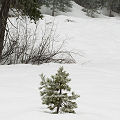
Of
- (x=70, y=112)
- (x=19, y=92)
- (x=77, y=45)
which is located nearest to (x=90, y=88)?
(x=19, y=92)

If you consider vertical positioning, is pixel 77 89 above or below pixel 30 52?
below

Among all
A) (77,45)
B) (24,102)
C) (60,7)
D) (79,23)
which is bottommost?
(24,102)

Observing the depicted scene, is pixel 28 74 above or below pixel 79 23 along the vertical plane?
below

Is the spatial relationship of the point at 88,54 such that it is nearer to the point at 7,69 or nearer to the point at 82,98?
the point at 7,69

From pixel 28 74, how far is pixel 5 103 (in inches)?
113

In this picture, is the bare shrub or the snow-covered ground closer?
the snow-covered ground

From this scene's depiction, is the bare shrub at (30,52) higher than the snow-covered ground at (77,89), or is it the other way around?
the bare shrub at (30,52)

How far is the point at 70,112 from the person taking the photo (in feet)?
10.6

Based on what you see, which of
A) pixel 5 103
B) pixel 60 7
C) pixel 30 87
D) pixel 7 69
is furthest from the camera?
pixel 60 7

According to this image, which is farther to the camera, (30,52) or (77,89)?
(30,52)

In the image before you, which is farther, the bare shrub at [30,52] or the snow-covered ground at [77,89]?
the bare shrub at [30,52]

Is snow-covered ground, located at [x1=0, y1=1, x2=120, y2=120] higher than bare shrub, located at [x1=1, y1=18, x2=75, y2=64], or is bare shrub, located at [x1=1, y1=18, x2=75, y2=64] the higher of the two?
bare shrub, located at [x1=1, y1=18, x2=75, y2=64]

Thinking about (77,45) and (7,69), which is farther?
(77,45)

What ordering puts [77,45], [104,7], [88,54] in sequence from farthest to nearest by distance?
[104,7]
[77,45]
[88,54]
